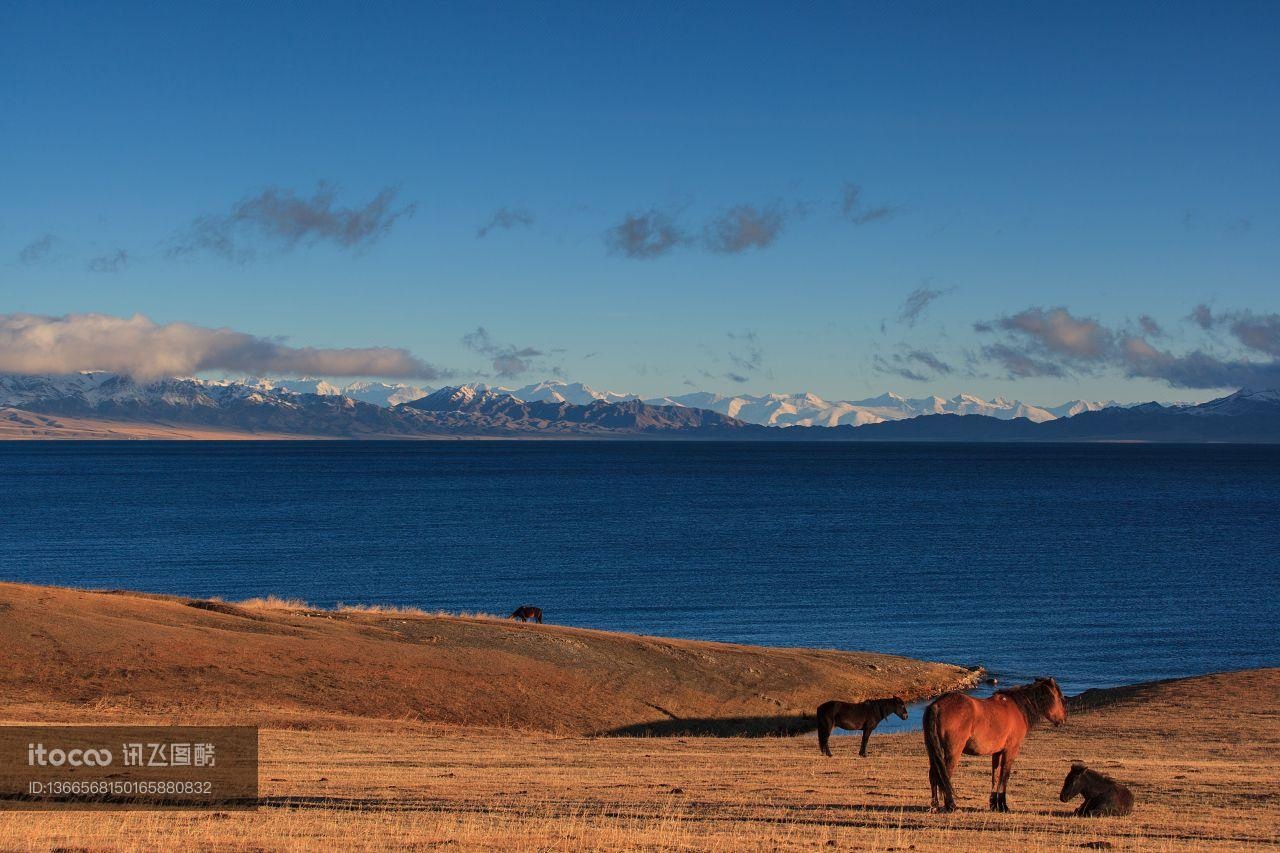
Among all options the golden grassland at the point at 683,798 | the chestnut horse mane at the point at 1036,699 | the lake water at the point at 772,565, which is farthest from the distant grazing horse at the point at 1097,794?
the lake water at the point at 772,565

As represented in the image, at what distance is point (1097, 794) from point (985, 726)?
2960 millimetres

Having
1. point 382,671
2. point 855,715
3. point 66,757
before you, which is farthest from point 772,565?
point 66,757

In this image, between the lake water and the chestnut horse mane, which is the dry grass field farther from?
the lake water

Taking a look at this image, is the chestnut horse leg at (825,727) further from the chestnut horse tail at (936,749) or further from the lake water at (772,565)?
the lake water at (772,565)

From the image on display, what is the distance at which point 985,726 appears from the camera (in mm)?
17328

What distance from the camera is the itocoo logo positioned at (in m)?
21.2

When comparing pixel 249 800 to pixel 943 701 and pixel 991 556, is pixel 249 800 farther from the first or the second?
pixel 991 556

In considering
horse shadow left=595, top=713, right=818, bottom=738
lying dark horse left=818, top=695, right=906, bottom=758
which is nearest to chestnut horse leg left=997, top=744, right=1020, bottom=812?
lying dark horse left=818, top=695, right=906, bottom=758

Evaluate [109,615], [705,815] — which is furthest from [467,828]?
[109,615]

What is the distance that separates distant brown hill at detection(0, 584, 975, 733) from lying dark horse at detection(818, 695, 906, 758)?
37.2 feet

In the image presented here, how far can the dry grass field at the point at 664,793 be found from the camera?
634 inches

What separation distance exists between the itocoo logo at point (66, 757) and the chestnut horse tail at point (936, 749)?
1363cm

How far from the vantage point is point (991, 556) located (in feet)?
312

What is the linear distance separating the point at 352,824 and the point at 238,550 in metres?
84.7
